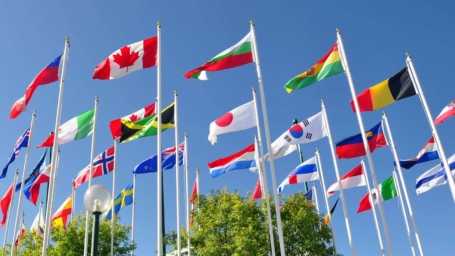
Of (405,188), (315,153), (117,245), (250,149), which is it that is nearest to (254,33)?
(250,149)

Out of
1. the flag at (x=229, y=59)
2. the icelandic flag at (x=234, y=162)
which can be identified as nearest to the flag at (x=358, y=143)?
the icelandic flag at (x=234, y=162)

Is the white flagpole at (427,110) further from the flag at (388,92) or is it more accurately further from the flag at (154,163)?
the flag at (154,163)

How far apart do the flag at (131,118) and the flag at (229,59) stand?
5922 mm

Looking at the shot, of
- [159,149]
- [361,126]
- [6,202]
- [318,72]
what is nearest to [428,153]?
[361,126]

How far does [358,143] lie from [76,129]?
50.1 feet

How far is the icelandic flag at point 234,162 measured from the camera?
2469cm

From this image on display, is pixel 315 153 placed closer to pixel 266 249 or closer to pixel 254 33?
pixel 266 249

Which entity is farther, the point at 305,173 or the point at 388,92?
the point at 305,173

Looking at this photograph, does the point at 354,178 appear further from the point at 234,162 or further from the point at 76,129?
the point at 76,129

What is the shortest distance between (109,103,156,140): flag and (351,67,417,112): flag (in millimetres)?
11427

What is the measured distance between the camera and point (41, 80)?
71.7ft

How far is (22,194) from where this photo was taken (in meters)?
29.0

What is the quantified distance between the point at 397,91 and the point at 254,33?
6.82 meters

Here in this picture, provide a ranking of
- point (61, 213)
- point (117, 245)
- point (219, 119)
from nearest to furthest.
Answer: point (219, 119)
point (117, 245)
point (61, 213)
